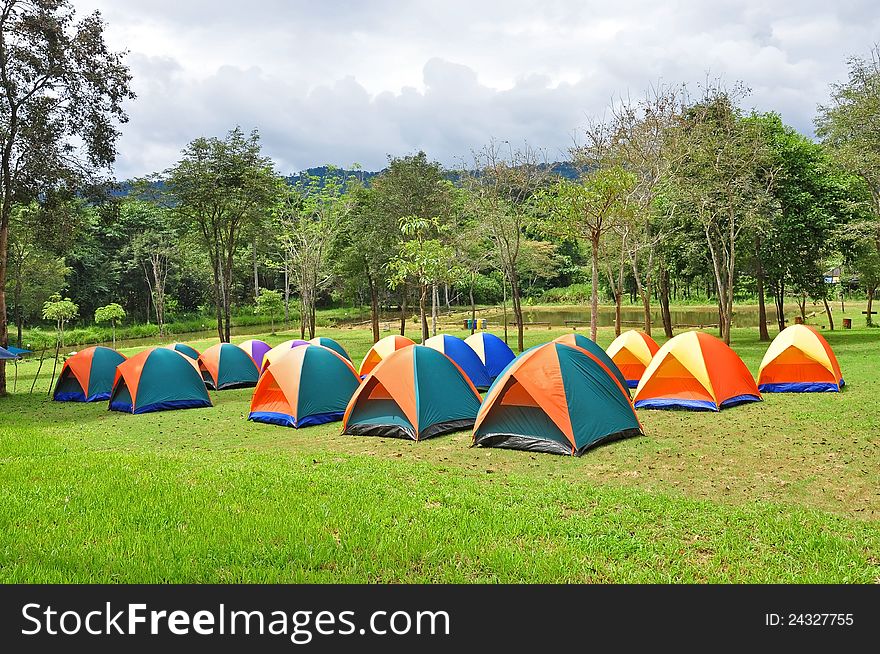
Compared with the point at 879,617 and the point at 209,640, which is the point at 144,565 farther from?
the point at 879,617

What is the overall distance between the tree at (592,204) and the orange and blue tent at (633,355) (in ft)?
6.26

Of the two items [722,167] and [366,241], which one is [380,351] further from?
[722,167]

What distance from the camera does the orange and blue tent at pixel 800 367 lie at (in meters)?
14.0

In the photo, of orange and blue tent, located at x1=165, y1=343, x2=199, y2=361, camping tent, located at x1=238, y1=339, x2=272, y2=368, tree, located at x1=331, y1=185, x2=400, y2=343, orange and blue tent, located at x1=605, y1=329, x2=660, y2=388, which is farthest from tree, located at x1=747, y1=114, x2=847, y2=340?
orange and blue tent, located at x1=165, y1=343, x2=199, y2=361

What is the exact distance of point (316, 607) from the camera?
4148mm

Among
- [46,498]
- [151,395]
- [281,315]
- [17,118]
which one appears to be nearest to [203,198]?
[17,118]

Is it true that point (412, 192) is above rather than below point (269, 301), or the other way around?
above

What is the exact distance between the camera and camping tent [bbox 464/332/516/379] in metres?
17.5

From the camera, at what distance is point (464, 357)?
53.3ft

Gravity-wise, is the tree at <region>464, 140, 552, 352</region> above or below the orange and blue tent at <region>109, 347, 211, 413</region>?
above

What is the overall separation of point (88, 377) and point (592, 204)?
15562 mm

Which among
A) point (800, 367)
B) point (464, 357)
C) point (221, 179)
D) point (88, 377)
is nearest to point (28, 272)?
point (221, 179)

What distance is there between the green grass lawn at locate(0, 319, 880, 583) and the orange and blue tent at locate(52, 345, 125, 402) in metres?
6.69

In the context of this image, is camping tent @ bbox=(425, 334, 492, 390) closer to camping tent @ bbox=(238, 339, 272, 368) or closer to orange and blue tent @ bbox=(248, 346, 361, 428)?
orange and blue tent @ bbox=(248, 346, 361, 428)
